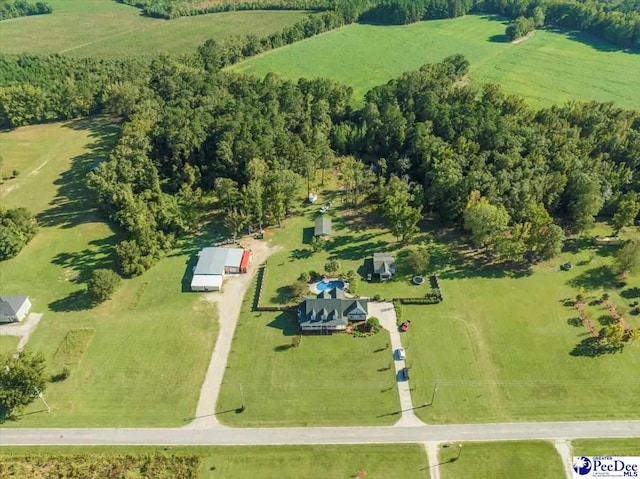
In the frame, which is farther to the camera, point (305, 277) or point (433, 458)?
point (305, 277)

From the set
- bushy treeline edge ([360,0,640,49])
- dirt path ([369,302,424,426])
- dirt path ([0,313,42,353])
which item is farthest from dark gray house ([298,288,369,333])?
bushy treeline edge ([360,0,640,49])

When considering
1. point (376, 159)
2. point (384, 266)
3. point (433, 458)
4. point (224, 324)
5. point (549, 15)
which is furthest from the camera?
point (549, 15)

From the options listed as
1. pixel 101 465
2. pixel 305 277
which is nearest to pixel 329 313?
pixel 305 277

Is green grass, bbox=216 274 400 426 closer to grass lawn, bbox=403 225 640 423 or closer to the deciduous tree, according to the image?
grass lawn, bbox=403 225 640 423

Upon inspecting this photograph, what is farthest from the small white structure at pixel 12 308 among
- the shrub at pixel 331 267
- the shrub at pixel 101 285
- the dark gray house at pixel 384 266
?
the dark gray house at pixel 384 266

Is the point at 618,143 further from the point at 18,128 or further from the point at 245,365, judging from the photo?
the point at 18,128

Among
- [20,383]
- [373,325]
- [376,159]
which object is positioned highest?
[376,159]

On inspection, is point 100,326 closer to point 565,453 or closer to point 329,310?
point 329,310

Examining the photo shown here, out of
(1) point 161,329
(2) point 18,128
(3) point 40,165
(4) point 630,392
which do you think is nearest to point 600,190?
(4) point 630,392

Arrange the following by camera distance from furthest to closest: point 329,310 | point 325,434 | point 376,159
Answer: point 376,159
point 329,310
point 325,434
